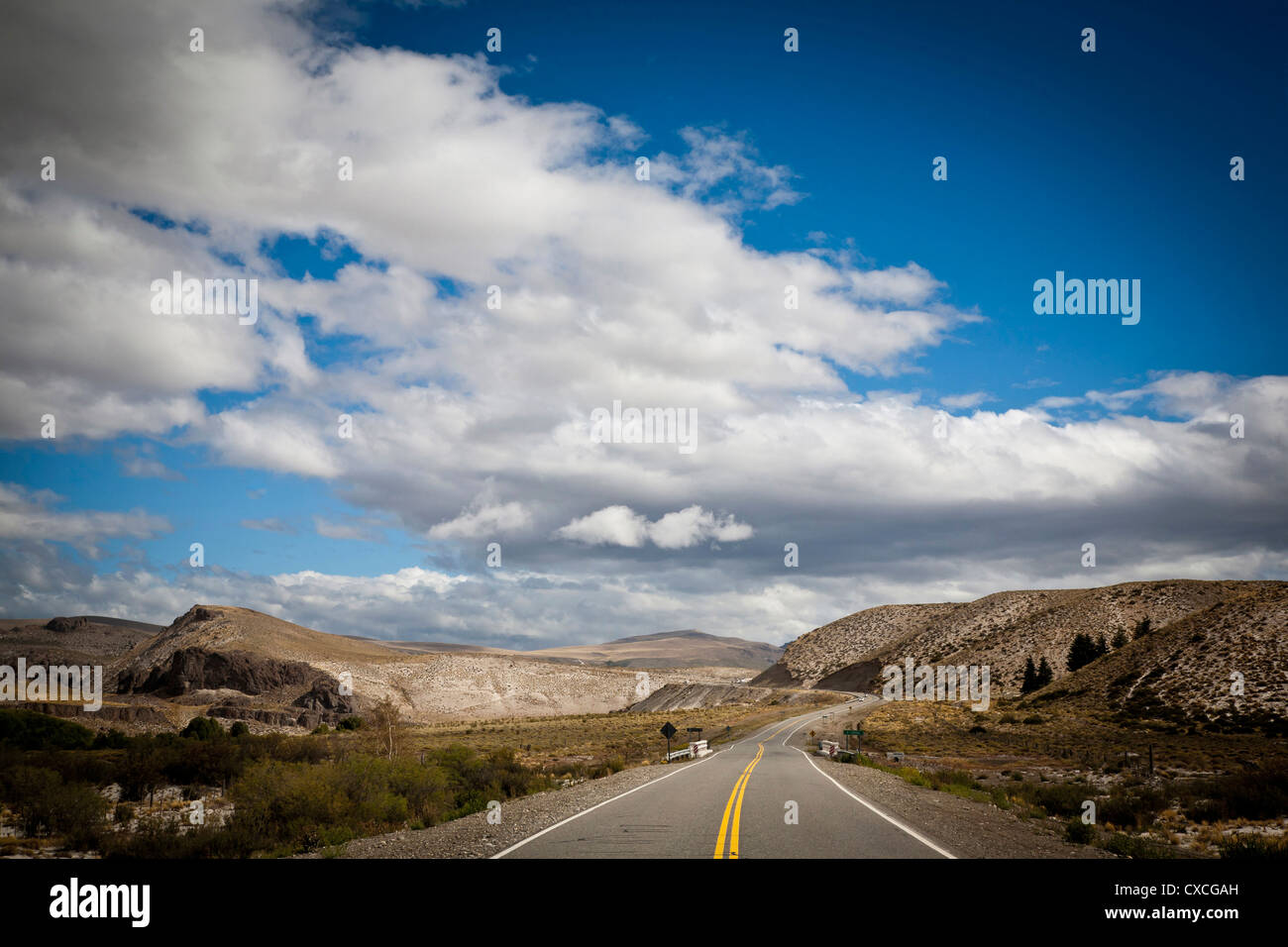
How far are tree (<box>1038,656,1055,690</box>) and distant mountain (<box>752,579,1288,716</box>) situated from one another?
243 cm

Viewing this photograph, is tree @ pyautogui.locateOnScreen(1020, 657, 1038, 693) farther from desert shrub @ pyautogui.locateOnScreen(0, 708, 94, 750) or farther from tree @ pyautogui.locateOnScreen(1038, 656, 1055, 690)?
desert shrub @ pyautogui.locateOnScreen(0, 708, 94, 750)

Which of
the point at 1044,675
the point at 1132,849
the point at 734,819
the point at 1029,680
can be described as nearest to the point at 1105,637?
the point at 1044,675

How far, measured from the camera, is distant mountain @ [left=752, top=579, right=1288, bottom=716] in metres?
62.0

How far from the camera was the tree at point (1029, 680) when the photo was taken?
9522 cm

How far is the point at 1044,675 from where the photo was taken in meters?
97.3

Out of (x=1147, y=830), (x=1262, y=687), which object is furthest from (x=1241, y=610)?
(x=1147, y=830)

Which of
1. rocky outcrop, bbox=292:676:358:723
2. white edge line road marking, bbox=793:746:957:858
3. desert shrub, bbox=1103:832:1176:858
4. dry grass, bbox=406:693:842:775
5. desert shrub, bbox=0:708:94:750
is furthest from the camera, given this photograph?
rocky outcrop, bbox=292:676:358:723

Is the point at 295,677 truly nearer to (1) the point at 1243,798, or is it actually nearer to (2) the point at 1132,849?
(1) the point at 1243,798

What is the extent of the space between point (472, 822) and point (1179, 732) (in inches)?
2172

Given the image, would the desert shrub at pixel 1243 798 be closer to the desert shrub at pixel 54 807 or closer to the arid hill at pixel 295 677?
the desert shrub at pixel 54 807

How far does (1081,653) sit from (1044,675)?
5286 millimetres

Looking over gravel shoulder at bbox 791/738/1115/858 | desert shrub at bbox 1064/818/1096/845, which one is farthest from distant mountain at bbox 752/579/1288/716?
desert shrub at bbox 1064/818/1096/845

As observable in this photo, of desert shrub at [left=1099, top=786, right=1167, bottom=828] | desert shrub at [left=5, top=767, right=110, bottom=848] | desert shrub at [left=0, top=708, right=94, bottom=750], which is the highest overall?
desert shrub at [left=5, top=767, right=110, bottom=848]
